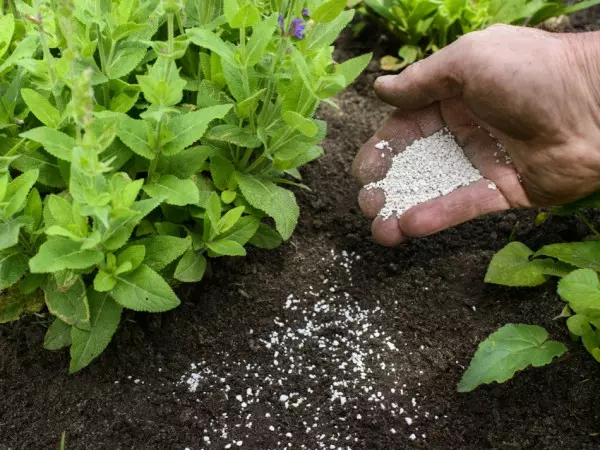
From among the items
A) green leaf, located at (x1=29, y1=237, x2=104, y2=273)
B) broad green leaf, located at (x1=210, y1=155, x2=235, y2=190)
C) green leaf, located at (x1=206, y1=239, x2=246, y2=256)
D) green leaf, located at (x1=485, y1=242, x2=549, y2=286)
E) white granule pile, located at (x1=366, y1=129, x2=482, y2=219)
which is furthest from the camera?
white granule pile, located at (x1=366, y1=129, x2=482, y2=219)

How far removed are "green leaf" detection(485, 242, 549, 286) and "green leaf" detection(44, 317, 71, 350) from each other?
1550 millimetres

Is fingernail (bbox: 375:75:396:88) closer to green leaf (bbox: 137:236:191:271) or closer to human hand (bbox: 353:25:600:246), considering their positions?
human hand (bbox: 353:25:600:246)

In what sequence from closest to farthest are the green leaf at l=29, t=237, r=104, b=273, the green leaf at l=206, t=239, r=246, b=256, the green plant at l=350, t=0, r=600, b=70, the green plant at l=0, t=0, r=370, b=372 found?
the green leaf at l=29, t=237, r=104, b=273 < the green plant at l=0, t=0, r=370, b=372 < the green leaf at l=206, t=239, r=246, b=256 < the green plant at l=350, t=0, r=600, b=70

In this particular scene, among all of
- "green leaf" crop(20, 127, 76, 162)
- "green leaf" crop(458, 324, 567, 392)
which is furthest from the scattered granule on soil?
"green leaf" crop(20, 127, 76, 162)

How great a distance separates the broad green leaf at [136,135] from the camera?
1964 mm

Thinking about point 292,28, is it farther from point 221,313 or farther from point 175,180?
point 221,313

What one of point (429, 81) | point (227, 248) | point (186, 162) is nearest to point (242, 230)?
point (227, 248)

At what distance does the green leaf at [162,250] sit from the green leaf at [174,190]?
0.44ft

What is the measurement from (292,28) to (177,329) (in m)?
1.18

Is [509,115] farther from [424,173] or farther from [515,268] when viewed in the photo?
[515,268]

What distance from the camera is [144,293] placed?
1960mm

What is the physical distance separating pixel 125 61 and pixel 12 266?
2.47 ft

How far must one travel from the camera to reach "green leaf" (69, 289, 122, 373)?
208 cm

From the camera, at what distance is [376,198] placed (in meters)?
2.75
